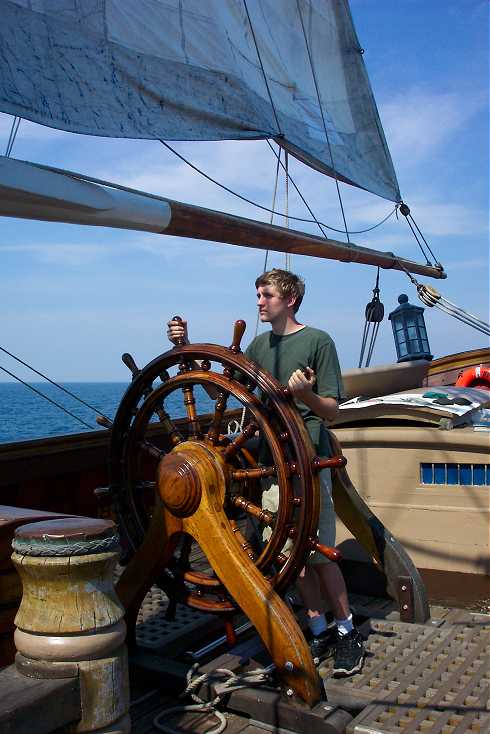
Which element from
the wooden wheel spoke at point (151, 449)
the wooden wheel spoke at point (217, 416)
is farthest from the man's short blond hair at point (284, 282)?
the wooden wheel spoke at point (151, 449)

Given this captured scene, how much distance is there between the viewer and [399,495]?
461cm

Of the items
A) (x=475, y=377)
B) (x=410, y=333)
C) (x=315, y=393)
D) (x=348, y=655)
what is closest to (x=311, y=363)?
(x=315, y=393)

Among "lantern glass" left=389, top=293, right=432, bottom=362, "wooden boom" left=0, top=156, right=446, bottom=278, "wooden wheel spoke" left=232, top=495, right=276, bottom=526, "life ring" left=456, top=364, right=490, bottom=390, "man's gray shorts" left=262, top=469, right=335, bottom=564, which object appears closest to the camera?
"wooden wheel spoke" left=232, top=495, right=276, bottom=526

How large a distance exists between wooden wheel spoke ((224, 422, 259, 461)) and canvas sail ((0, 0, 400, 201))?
2411 millimetres

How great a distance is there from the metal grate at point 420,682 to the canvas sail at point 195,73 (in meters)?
3.25

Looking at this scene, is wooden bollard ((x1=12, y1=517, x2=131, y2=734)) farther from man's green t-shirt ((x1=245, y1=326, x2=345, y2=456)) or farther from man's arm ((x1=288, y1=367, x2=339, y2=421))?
man's green t-shirt ((x1=245, y1=326, x2=345, y2=456))

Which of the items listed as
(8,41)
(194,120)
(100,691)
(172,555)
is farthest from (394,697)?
(194,120)

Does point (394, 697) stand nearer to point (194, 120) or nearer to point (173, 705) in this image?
point (173, 705)

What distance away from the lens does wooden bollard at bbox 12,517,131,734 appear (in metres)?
1.98

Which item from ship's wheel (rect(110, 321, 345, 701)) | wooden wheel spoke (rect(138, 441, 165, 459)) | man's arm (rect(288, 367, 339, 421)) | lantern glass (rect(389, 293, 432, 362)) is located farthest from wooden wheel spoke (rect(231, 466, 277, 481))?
lantern glass (rect(389, 293, 432, 362))

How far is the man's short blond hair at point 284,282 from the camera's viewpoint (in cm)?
310

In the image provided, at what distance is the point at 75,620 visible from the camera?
199 centimetres

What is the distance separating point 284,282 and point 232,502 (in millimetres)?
879

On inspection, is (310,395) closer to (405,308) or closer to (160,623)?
(160,623)
